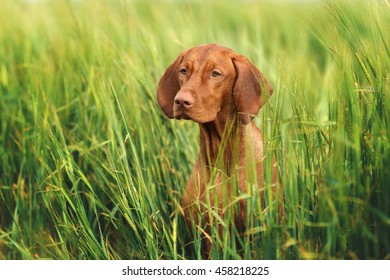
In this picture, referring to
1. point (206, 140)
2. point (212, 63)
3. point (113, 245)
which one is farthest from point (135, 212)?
point (212, 63)

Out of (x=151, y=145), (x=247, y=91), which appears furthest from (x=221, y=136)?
(x=151, y=145)

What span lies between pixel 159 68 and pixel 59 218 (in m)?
1.34

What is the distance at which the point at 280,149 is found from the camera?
2.80 meters

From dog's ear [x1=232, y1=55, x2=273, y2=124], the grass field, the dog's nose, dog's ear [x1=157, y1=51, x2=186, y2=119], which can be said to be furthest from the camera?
dog's ear [x1=157, y1=51, x2=186, y2=119]

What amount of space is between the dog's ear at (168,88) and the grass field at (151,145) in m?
0.22

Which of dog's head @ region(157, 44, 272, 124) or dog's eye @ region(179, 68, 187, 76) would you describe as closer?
dog's head @ region(157, 44, 272, 124)

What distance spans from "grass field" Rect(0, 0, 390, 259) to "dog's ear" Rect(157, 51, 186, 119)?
0.71ft

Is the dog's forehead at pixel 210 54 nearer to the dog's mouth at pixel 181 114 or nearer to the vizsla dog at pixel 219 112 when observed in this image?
the vizsla dog at pixel 219 112

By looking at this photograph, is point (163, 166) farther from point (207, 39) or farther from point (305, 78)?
point (207, 39)

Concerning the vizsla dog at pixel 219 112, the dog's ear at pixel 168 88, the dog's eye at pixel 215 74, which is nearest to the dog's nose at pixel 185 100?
the vizsla dog at pixel 219 112

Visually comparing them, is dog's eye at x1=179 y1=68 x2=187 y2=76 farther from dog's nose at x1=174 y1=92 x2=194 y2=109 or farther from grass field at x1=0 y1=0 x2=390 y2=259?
grass field at x1=0 y1=0 x2=390 y2=259

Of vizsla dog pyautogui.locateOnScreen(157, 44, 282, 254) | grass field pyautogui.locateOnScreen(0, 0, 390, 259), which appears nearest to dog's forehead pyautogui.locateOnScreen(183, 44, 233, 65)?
vizsla dog pyautogui.locateOnScreen(157, 44, 282, 254)

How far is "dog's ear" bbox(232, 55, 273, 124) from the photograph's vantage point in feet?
9.79

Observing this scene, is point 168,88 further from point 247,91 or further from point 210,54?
point 247,91
